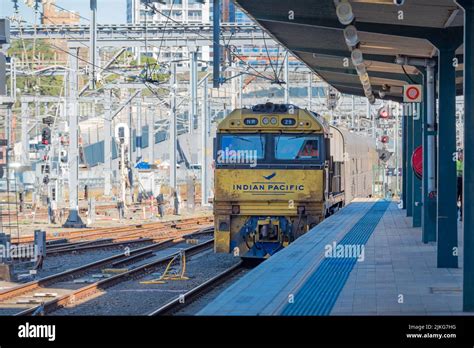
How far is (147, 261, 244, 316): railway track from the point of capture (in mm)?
14364

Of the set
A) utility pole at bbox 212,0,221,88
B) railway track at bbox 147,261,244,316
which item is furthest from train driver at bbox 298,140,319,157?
utility pole at bbox 212,0,221,88

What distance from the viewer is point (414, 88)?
18.4 metres

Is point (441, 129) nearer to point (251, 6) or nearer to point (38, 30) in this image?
point (251, 6)

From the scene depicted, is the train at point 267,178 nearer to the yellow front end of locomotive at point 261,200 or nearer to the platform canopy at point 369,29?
the yellow front end of locomotive at point 261,200

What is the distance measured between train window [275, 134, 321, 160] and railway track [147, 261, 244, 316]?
99.3 inches

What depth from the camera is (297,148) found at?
68.4ft

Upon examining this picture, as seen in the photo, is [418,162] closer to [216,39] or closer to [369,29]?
[369,29]

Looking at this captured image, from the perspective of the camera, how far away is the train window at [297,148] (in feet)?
68.2

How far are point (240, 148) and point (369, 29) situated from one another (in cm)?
604

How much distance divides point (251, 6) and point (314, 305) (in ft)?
21.6

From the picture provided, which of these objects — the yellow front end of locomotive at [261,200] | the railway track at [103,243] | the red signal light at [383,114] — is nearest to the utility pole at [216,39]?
the railway track at [103,243]

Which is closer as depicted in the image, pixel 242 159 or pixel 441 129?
pixel 441 129
